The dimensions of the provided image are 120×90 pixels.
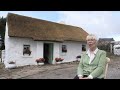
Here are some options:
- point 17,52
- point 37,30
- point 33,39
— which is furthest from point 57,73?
point 37,30

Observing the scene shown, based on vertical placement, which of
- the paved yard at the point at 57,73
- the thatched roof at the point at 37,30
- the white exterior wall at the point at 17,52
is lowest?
the paved yard at the point at 57,73

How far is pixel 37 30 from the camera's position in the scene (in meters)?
10.8

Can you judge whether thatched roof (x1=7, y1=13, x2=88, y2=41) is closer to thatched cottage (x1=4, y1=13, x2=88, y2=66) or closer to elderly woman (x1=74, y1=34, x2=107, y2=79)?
thatched cottage (x1=4, y1=13, x2=88, y2=66)

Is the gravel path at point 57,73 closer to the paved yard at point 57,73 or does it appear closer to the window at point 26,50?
the paved yard at point 57,73

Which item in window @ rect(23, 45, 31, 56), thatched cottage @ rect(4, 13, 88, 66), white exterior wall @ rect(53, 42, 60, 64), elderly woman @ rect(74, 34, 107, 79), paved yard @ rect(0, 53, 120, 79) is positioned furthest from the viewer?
window @ rect(23, 45, 31, 56)

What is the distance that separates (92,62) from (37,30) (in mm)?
8943

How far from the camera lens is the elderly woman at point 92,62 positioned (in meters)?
1.94

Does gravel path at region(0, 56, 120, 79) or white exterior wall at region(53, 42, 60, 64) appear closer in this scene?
gravel path at region(0, 56, 120, 79)

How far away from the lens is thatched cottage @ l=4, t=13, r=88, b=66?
31.3 feet

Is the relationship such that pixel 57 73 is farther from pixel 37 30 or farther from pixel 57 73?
pixel 37 30

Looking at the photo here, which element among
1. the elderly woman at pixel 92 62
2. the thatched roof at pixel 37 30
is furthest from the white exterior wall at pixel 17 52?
the elderly woman at pixel 92 62

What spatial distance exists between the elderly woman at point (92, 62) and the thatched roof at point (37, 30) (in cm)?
711

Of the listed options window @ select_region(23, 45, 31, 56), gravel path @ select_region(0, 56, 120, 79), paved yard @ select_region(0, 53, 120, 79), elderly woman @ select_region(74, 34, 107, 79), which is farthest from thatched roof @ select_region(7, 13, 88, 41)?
elderly woman @ select_region(74, 34, 107, 79)
